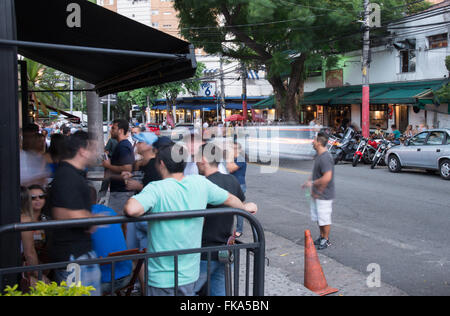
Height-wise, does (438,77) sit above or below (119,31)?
above

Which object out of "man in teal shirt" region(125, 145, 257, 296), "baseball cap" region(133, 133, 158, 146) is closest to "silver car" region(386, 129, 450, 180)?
"baseball cap" region(133, 133, 158, 146)

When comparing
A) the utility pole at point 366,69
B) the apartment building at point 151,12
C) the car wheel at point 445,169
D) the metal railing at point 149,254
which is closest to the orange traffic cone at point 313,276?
the metal railing at point 149,254

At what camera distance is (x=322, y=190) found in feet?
21.7

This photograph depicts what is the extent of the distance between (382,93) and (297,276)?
21.4m

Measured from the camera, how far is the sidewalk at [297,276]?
4.95 metres

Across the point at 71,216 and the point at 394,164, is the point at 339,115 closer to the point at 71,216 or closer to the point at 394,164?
the point at 394,164

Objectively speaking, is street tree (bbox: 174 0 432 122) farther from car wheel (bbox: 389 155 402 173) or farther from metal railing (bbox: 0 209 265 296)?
metal railing (bbox: 0 209 265 296)

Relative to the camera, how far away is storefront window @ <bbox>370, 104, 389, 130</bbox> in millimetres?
26266

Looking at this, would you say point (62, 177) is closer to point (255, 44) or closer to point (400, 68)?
point (255, 44)

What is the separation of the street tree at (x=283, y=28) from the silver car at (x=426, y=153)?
9082mm

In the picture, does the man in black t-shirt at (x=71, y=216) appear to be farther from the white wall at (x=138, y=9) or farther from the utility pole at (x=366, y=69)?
the white wall at (x=138, y=9)
